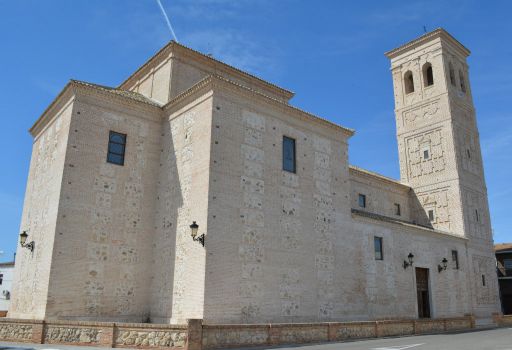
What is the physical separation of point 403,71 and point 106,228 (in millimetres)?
25867

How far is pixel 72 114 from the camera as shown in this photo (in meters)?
16.5

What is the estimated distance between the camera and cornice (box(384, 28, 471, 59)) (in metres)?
31.8

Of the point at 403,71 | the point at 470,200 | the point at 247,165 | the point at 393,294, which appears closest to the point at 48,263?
the point at 247,165

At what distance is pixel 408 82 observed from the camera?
3381 centimetres

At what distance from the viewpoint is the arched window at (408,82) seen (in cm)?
3358

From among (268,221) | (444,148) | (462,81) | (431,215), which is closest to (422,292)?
(431,215)

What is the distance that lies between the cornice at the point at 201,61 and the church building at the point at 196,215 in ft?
0.21

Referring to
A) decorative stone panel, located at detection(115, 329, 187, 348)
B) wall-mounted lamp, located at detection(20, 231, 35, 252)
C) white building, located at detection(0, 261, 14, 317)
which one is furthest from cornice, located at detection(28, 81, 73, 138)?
white building, located at detection(0, 261, 14, 317)

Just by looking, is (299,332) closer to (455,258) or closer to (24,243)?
(24,243)

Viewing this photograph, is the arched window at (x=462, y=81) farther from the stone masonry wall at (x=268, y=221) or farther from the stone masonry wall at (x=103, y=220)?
the stone masonry wall at (x=103, y=220)


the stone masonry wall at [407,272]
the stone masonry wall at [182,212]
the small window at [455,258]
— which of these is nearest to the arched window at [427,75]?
the stone masonry wall at [407,272]

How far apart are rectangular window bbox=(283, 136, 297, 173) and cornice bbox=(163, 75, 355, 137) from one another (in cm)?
129

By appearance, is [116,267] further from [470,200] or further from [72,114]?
[470,200]

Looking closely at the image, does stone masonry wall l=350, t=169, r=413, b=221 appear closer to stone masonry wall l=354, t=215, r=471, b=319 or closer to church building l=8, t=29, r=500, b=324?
stone masonry wall l=354, t=215, r=471, b=319
